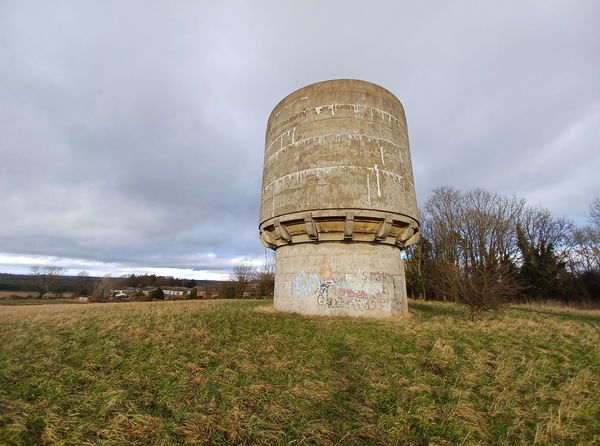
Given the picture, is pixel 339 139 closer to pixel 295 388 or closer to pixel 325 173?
pixel 325 173

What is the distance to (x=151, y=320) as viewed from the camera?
10062mm

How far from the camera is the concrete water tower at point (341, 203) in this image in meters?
10.3

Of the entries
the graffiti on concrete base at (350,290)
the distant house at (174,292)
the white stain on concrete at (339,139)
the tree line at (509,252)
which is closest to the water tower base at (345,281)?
the graffiti on concrete base at (350,290)

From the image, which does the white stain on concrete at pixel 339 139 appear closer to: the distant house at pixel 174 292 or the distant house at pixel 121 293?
the distant house at pixel 174 292

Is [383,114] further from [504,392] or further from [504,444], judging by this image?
[504,444]

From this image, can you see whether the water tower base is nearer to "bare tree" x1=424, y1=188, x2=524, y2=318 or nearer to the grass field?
the grass field

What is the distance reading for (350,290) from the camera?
34.1ft

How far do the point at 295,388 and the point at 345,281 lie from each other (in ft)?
20.0

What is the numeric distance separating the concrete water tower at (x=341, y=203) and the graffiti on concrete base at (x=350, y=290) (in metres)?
0.03

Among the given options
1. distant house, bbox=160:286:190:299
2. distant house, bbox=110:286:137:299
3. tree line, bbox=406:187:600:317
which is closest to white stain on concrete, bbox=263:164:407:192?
tree line, bbox=406:187:600:317

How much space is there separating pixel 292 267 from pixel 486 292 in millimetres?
7269

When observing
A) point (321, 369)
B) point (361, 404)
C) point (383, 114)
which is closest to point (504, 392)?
point (361, 404)

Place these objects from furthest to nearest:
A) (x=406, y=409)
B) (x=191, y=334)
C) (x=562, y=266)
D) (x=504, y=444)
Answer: (x=562, y=266)
(x=191, y=334)
(x=406, y=409)
(x=504, y=444)

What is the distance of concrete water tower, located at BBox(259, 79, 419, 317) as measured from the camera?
10305 millimetres
